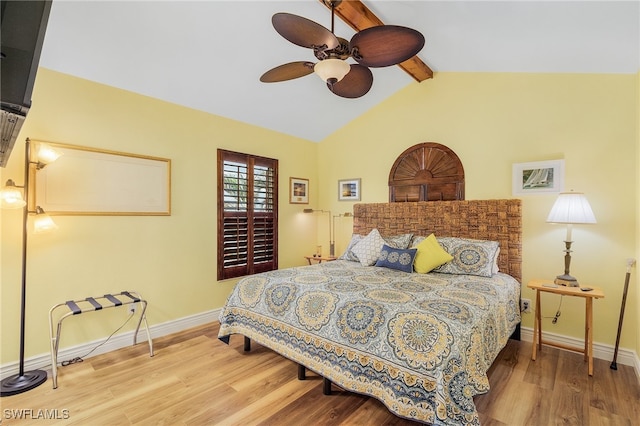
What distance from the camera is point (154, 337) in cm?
318

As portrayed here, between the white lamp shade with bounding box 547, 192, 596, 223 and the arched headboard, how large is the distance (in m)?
1.01

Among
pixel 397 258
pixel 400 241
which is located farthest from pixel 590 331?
pixel 400 241

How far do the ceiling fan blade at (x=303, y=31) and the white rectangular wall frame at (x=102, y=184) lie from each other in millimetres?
2145

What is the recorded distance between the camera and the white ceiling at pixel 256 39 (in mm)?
2182

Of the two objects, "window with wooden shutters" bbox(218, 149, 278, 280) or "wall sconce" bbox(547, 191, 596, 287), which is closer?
"wall sconce" bbox(547, 191, 596, 287)

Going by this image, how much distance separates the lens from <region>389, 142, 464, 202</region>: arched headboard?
3.65 meters

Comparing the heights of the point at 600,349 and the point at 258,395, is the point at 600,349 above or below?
above

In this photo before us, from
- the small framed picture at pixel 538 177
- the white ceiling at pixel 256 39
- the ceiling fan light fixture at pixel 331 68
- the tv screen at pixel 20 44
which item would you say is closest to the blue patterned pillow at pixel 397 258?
the small framed picture at pixel 538 177

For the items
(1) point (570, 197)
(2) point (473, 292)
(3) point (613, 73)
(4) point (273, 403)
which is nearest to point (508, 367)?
(2) point (473, 292)

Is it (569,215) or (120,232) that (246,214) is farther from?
(569,215)

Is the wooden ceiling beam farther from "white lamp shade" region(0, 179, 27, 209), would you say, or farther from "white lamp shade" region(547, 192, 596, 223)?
"white lamp shade" region(0, 179, 27, 209)

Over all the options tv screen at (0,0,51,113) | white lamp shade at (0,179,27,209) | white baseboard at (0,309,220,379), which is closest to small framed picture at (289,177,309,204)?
white baseboard at (0,309,220,379)

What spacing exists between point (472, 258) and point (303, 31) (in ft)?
8.50

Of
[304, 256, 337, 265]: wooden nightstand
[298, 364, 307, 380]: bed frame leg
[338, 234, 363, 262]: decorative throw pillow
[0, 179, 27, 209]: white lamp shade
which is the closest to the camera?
[0, 179, 27, 209]: white lamp shade
